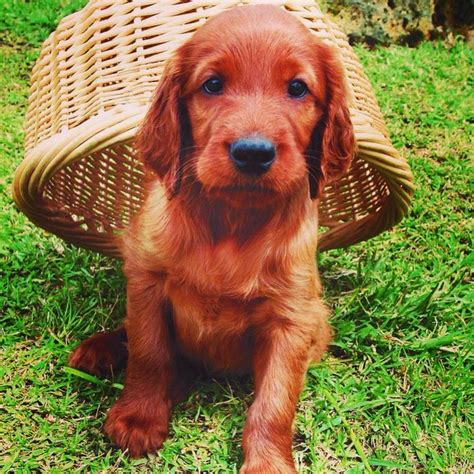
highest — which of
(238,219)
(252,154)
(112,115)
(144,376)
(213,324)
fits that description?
(252,154)

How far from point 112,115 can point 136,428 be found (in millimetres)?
1090

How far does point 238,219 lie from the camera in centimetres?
217

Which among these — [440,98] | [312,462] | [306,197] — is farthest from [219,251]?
[440,98]

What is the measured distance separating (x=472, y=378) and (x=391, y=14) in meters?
3.73

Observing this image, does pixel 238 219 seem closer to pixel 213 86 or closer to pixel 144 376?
pixel 213 86

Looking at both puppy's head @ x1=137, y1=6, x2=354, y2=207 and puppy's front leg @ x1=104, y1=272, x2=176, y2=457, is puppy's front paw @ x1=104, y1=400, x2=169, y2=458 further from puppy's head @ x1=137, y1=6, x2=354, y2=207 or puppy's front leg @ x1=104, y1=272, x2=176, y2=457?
puppy's head @ x1=137, y1=6, x2=354, y2=207

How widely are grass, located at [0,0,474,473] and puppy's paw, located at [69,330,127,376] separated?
0.06 meters

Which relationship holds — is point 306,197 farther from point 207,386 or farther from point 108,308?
point 108,308

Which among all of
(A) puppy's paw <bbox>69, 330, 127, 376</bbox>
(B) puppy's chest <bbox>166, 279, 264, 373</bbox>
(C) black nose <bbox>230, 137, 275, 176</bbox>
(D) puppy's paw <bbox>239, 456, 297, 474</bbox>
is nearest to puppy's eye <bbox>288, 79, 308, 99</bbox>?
(C) black nose <bbox>230, 137, 275, 176</bbox>

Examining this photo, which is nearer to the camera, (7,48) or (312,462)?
(312,462)

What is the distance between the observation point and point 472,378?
2631 mm

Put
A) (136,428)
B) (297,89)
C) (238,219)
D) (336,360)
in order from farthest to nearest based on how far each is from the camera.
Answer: (336,360), (136,428), (238,219), (297,89)

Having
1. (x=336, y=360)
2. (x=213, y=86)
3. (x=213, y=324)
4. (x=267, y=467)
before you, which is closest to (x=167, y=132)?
(x=213, y=86)

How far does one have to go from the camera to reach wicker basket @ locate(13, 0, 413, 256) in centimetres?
244
